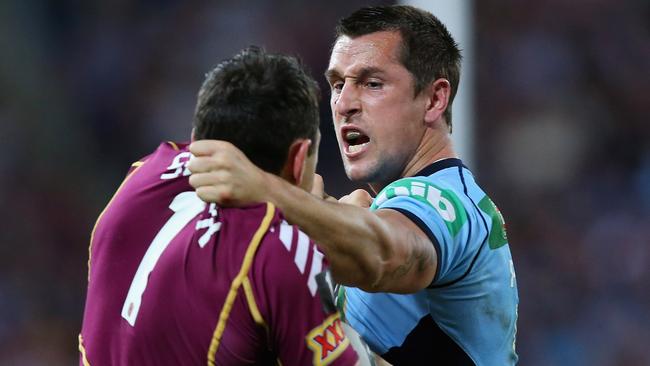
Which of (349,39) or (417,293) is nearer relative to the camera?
(417,293)

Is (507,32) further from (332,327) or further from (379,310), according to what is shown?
(332,327)

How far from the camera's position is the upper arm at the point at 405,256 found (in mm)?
2625

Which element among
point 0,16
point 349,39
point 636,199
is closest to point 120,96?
point 0,16

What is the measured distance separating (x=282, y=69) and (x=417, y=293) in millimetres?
921

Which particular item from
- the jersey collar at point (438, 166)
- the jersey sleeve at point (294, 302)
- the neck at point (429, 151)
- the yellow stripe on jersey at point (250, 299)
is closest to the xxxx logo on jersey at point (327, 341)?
the jersey sleeve at point (294, 302)

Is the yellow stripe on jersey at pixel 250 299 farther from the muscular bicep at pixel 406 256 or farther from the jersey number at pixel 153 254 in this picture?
the muscular bicep at pixel 406 256

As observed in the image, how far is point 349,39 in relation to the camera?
11.4 ft

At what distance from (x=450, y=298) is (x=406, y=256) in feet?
1.31

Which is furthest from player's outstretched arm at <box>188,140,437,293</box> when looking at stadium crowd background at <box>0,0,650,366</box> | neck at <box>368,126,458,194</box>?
stadium crowd background at <box>0,0,650,366</box>

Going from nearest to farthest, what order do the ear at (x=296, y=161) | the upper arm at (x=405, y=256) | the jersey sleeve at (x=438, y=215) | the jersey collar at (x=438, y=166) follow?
the ear at (x=296, y=161), the upper arm at (x=405, y=256), the jersey sleeve at (x=438, y=215), the jersey collar at (x=438, y=166)

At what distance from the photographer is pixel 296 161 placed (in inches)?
94.7

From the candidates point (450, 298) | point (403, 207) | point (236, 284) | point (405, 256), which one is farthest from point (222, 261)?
point (450, 298)

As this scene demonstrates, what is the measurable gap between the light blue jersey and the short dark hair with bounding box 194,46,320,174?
546mm

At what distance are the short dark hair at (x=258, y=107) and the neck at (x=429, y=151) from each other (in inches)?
41.7
